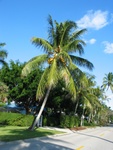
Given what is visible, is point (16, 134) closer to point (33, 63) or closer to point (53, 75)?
point (53, 75)

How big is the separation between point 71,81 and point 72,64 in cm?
174

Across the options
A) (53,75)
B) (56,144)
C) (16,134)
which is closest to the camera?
(56,144)

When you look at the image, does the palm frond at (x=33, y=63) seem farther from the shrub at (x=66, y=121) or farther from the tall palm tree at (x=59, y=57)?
the shrub at (x=66, y=121)

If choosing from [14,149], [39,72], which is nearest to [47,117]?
[39,72]

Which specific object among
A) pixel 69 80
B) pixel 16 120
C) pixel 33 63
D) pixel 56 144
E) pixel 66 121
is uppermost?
pixel 33 63

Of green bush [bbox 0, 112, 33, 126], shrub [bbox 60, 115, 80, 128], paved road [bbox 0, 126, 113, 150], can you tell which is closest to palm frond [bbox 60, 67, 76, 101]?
paved road [bbox 0, 126, 113, 150]

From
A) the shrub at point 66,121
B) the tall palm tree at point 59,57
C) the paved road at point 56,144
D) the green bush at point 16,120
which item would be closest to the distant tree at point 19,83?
the green bush at point 16,120

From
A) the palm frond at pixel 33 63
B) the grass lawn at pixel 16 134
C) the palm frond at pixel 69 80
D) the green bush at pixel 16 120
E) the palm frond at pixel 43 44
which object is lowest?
the grass lawn at pixel 16 134

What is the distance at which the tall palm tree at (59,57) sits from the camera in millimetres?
26953

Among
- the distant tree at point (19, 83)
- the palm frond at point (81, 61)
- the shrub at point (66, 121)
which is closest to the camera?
the palm frond at point (81, 61)

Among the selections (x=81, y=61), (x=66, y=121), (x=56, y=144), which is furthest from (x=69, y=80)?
(x=66, y=121)

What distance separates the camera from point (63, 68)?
2791 centimetres

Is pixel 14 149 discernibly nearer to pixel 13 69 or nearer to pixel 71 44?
pixel 71 44

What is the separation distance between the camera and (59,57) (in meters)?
28.5
